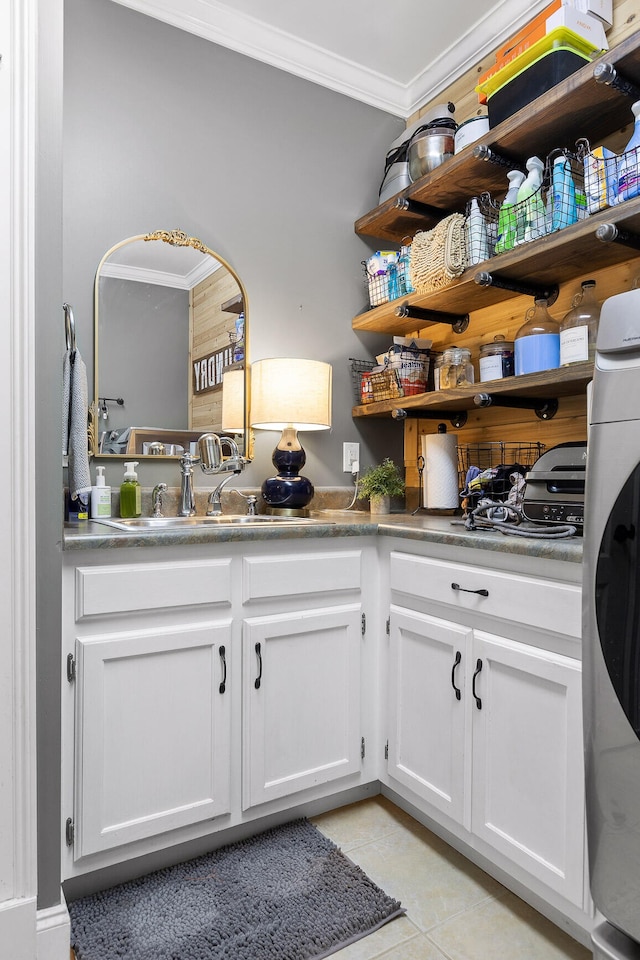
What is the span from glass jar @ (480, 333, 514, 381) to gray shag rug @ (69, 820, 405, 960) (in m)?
1.51

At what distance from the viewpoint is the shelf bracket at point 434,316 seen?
2299mm

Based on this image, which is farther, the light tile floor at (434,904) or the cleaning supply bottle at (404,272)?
the cleaning supply bottle at (404,272)

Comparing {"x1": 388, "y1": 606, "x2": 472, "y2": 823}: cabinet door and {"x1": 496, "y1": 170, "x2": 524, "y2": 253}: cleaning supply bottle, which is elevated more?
{"x1": 496, "y1": 170, "x2": 524, "y2": 253}: cleaning supply bottle

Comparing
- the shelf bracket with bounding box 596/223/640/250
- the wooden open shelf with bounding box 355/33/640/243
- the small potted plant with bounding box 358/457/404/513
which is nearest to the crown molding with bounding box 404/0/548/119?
the wooden open shelf with bounding box 355/33/640/243

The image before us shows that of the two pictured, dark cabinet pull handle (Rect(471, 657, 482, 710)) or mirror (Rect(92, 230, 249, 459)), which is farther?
mirror (Rect(92, 230, 249, 459))

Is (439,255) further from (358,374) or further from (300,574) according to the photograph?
(300,574)

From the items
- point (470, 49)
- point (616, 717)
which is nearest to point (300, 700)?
point (616, 717)

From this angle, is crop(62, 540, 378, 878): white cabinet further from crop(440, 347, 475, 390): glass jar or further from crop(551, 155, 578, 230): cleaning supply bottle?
crop(551, 155, 578, 230): cleaning supply bottle

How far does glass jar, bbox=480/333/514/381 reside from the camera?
1982mm

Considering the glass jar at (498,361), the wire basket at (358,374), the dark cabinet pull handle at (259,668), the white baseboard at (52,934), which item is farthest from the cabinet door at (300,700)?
the wire basket at (358,374)

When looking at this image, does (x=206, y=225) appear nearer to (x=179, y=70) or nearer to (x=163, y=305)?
(x=163, y=305)

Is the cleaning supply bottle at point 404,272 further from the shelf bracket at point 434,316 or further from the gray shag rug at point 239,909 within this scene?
the gray shag rug at point 239,909

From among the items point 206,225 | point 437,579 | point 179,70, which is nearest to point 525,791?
point 437,579

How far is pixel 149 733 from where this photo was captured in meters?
1.53
